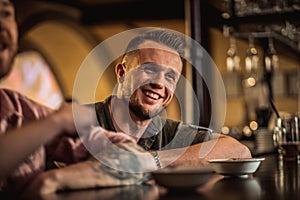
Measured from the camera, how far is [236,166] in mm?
1570

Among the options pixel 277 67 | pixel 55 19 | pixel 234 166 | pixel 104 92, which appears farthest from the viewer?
pixel 277 67

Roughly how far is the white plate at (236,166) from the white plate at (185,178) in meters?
0.28

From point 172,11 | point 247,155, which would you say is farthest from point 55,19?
point 247,155

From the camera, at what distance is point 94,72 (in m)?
3.79

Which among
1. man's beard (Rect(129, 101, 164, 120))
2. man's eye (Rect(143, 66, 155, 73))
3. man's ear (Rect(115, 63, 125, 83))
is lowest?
man's beard (Rect(129, 101, 164, 120))

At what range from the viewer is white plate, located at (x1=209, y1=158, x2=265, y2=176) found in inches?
61.1

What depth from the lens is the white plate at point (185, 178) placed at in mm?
1268

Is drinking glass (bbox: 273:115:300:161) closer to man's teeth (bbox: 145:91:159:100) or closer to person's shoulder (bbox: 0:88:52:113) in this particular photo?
man's teeth (bbox: 145:91:159:100)

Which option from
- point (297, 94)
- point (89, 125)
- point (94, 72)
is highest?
point (89, 125)

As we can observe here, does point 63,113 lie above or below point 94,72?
above

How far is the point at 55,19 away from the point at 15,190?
13.6 feet

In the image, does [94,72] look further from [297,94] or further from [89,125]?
[297,94]

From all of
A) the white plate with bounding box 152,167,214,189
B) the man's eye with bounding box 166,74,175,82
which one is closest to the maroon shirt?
the white plate with bounding box 152,167,214,189

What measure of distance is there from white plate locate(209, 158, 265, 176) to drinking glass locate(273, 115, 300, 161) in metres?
0.85
